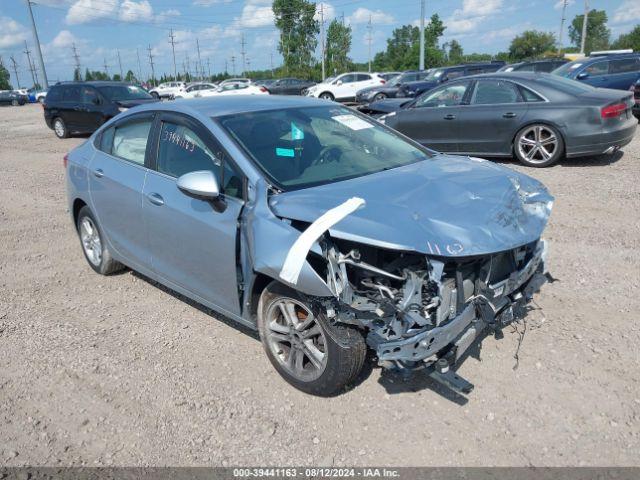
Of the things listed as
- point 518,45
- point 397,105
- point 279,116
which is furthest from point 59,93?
point 518,45

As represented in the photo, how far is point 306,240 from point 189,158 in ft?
4.64

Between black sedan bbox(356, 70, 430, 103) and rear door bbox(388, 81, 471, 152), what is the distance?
13.5 meters

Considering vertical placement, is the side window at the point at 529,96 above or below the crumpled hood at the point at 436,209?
above

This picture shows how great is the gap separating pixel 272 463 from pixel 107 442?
95cm

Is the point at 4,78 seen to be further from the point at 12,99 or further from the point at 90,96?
the point at 90,96

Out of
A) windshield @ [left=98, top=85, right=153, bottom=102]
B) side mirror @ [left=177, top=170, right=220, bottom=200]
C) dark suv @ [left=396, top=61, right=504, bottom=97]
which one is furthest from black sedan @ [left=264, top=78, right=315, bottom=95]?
side mirror @ [left=177, top=170, right=220, bottom=200]

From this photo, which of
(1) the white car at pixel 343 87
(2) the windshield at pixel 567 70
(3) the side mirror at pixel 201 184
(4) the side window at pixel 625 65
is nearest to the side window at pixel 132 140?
(3) the side mirror at pixel 201 184

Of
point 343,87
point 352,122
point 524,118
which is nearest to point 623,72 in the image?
point 524,118

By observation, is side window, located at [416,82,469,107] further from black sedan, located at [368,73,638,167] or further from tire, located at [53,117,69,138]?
tire, located at [53,117,69,138]

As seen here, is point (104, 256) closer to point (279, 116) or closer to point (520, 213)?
point (279, 116)

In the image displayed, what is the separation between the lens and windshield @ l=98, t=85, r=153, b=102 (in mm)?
15695

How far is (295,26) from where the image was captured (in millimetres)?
73750

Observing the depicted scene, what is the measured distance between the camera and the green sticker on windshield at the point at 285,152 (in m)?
3.55

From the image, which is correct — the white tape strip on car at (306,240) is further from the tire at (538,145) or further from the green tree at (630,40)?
the green tree at (630,40)
